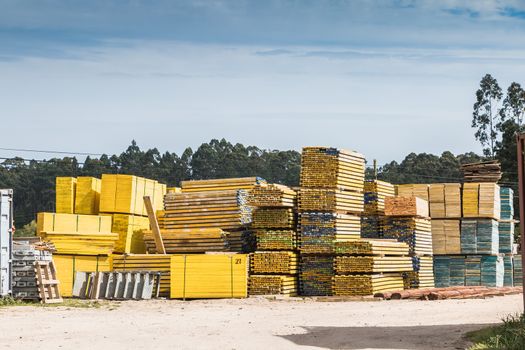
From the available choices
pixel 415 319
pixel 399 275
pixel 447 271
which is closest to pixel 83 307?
pixel 415 319

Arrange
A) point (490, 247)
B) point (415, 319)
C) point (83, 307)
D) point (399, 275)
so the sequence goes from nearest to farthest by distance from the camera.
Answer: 1. point (415, 319)
2. point (83, 307)
3. point (399, 275)
4. point (490, 247)

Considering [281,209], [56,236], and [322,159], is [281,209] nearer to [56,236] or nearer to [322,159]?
[322,159]

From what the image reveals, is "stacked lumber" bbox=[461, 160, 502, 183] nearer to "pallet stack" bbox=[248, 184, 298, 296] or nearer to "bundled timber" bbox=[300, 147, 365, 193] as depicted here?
"bundled timber" bbox=[300, 147, 365, 193]

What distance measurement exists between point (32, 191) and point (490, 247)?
66.5m

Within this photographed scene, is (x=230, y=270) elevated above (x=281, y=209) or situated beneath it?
situated beneath

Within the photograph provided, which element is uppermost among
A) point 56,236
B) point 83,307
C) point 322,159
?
point 322,159

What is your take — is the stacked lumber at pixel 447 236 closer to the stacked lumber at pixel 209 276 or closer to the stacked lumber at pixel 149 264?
the stacked lumber at pixel 209 276

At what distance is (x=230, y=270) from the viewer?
25.0 m

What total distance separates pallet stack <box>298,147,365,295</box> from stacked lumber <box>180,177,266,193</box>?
7.32 ft

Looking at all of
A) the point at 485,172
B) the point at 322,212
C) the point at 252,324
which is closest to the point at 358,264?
the point at 322,212

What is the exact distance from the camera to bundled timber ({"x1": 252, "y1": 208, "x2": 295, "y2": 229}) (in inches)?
1015

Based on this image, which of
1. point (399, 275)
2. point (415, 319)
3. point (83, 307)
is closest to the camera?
point (415, 319)

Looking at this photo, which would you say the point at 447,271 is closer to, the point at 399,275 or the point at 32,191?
the point at 399,275

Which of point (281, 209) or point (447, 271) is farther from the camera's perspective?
point (447, 271)
